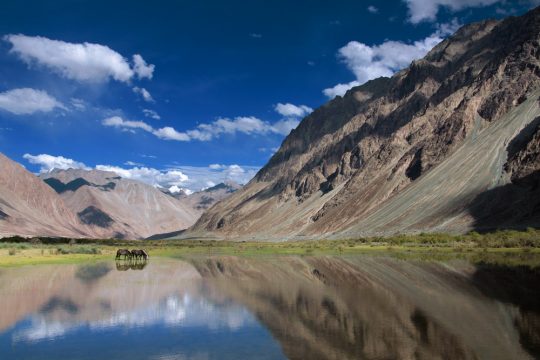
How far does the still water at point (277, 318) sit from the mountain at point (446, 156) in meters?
A: 73.4

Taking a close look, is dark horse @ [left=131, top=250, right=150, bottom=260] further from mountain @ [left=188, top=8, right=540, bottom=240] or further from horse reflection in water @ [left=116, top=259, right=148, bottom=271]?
mountain @ [left=188, top=8, right=540, bottom=240]

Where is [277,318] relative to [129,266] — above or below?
below

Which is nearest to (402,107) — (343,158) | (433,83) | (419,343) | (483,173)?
(433,83)

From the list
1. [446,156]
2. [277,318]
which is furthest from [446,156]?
[277,318]

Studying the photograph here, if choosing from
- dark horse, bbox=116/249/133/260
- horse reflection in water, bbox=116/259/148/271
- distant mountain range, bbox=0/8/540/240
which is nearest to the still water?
horse reflection in water, bbox=116/259/148/271

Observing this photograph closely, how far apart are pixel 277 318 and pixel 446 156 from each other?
401 ft

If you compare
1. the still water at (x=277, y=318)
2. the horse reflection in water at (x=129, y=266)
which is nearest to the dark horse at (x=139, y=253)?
the horse reflection in water at (x=129, y=266)

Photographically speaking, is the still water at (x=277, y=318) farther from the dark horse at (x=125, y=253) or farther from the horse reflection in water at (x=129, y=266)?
the dark horse at (x=125, y=253)

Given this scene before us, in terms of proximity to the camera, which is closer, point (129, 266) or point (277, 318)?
point (277, 318)

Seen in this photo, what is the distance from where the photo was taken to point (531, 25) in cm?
14775

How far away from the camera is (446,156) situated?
435ft

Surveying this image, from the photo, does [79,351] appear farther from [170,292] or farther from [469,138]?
[469,138]

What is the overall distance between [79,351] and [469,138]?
132408 millimetres

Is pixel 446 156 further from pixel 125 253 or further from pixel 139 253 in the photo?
pixel 125 253
